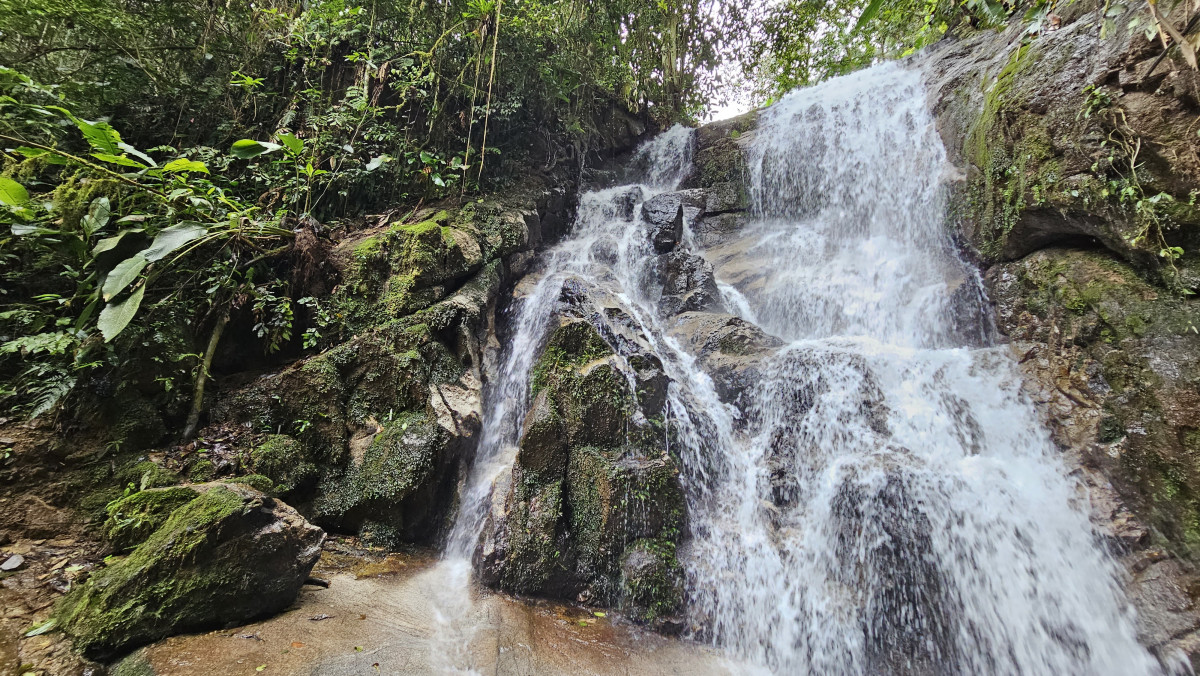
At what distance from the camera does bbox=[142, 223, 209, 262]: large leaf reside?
4.18 m

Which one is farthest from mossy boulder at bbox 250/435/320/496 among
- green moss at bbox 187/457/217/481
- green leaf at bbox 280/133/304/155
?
green leaf at bbox 280/133/304/155

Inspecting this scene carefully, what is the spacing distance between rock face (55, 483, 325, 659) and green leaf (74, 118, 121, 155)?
3.00m

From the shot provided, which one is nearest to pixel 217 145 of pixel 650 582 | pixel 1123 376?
pixel 650 582

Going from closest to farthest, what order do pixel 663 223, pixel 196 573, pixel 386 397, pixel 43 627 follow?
1. pixel 43 627
2. pixel 196 573
3. pixel 386 397
4. pixel 663 223

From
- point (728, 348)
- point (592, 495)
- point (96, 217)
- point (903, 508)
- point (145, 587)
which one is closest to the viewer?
point (145, 587)

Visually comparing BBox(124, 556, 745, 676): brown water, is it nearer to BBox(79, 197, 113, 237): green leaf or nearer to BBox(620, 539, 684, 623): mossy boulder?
BBox(620, 539, 684, 623): mossy boulder

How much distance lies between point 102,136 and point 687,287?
7.17 meters

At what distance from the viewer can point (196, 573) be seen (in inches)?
126

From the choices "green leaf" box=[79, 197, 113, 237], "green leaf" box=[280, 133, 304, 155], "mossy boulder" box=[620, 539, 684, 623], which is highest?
"green leaf" box=[280, 133, 304, 155]

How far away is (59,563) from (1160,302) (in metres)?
9.49

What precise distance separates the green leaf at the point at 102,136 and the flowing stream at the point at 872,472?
14.0ft

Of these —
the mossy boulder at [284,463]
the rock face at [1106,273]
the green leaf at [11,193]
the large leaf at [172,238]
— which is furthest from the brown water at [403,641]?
the green leaf at [11,193]

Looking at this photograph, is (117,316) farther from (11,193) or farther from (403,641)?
(403,641)

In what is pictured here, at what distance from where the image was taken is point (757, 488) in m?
5.34
